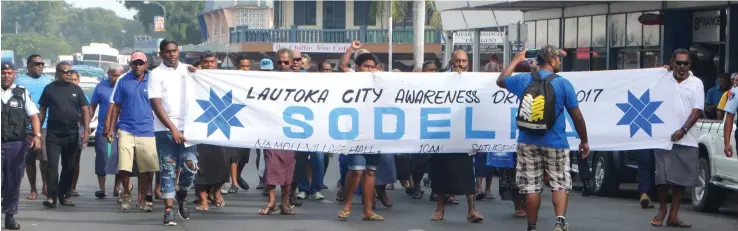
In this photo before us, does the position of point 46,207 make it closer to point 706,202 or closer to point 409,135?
point 409,135

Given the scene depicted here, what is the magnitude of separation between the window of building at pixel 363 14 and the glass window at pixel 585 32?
91.3 ft

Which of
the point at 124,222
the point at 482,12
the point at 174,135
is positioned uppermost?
the point at 482,12

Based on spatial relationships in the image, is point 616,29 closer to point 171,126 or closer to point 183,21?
point 171,126

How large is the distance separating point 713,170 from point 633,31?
1155 centimetres

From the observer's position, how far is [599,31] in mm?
A: 25984

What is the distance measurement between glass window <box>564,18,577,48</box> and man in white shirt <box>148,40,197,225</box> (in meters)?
16.5

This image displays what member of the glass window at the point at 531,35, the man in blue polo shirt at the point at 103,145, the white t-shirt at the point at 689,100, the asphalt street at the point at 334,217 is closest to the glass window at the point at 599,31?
the glass window at the point at 531,35

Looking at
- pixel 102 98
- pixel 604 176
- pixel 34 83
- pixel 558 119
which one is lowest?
pixel 604 176

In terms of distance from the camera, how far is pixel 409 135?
482 inches

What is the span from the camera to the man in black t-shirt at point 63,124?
13.5 m

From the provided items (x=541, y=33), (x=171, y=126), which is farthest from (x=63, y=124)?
(x=541, y=33)

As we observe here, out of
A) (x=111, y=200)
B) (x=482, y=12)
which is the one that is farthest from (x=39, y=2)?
(x=111, y=200)

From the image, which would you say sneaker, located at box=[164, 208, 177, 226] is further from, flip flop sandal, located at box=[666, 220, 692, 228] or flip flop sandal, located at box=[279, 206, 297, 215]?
flip flop sandal, located at box=[666, 220, 692, 228]

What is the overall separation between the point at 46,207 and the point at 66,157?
0.68m
